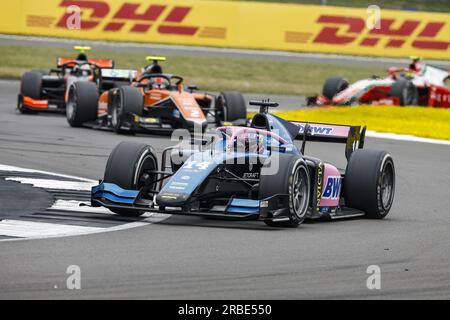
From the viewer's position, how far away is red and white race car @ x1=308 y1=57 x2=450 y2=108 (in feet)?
94.8

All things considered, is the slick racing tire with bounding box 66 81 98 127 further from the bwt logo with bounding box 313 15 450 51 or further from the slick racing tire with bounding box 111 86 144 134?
the bwt logo with bounding box 313 15 450 51

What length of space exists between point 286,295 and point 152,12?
95.3 ft

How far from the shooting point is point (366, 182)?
12258mm

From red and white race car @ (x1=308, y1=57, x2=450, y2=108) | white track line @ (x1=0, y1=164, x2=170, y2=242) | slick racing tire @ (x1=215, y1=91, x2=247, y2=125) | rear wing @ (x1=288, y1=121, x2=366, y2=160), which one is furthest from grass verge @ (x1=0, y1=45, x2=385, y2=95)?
white track line @ (x1=0, y1=164, x2=170, y2=242)

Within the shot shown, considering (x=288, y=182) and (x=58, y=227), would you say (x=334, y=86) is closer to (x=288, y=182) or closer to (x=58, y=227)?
(x=288, y=182)

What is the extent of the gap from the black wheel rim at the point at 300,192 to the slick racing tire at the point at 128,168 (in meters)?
1.54

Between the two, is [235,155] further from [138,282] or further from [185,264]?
[138,282]

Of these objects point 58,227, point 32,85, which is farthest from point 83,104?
point 58,227

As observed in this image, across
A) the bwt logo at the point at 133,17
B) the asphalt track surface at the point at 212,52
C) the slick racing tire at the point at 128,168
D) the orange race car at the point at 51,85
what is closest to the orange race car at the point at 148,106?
the orange race car at the point at 51,85

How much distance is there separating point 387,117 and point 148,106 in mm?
6735

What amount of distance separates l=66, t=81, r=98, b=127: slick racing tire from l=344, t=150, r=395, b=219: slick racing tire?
10756 mm

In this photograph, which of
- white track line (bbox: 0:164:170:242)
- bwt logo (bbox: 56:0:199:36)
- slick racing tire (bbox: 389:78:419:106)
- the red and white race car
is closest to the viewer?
white track line (bbox: 0:164:170:242)

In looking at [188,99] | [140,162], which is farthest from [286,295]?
[188,99]

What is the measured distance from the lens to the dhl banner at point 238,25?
35.7 metres
